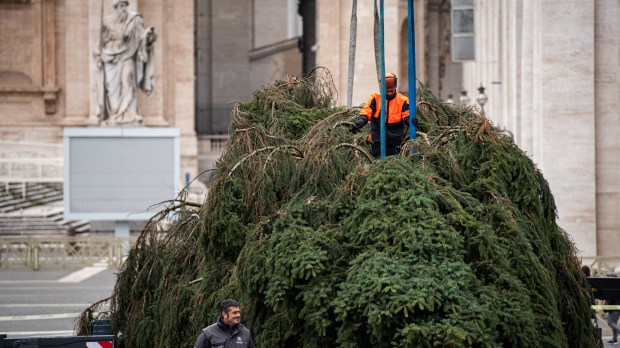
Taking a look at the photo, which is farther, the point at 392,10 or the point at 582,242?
the point at 392,10

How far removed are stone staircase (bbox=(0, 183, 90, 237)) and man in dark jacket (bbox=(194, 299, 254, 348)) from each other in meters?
35.6

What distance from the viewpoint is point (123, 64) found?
50.4 metres

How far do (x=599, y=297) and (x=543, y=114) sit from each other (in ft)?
42.6

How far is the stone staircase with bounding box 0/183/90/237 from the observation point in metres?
48.3

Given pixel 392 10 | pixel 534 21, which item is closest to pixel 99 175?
pixel 534 21

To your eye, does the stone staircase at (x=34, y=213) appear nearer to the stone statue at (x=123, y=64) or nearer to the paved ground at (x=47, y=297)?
the stone statue at (x=123, y=64)

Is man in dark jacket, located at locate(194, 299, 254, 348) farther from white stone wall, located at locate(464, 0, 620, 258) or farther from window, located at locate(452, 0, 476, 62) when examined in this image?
window, located at locate(452, 0, 476, 62)

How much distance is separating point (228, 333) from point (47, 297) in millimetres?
21007

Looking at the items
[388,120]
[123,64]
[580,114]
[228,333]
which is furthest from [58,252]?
[228,333]

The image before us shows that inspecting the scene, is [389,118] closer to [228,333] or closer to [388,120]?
[388,120]

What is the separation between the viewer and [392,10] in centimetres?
5650

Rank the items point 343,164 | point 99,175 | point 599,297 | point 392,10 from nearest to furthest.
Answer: point 343,164, point 599,297, point 99,175, point 392,10

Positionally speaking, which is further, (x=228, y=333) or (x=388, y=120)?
(x=388, y=120)

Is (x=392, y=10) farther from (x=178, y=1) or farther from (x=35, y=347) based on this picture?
(x=35, y=347)
